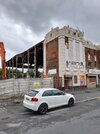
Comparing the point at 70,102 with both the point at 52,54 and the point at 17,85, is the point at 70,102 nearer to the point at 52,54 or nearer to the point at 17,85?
the point at 17,85

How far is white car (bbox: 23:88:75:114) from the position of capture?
35.4 ft

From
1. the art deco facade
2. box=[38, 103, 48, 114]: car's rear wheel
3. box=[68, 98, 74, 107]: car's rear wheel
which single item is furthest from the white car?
the art deco facade

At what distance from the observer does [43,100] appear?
11.1 metres

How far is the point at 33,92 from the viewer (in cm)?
1157

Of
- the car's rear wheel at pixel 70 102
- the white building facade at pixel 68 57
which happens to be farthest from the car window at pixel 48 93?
the white building facade at pixel 68 57

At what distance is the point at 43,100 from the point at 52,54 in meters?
16.5

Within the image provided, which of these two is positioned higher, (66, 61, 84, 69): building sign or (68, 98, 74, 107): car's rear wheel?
(66, 61, 84, 69): building sign

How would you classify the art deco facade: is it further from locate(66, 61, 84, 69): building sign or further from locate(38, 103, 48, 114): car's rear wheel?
locate(38, 103, 48, 114): car's rear wheel

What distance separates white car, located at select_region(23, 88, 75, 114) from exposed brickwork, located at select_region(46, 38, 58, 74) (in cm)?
1361

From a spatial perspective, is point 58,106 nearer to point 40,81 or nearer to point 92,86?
point 40,81

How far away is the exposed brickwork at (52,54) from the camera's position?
2606 centimetres

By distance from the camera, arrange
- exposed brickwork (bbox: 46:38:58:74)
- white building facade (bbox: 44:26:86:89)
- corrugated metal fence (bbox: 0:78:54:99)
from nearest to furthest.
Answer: corrugated metal fence (bbox: 0:78:54:99) < white building facade (bbox: 44:26:86:89) < exposed brickwork (bbox: 46:38:58:74)

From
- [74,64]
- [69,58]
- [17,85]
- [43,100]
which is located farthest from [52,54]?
[43,100]

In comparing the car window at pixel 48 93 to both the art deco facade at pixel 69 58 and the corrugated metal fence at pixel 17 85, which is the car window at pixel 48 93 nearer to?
the corrugated metal fence at pixel 17 85
